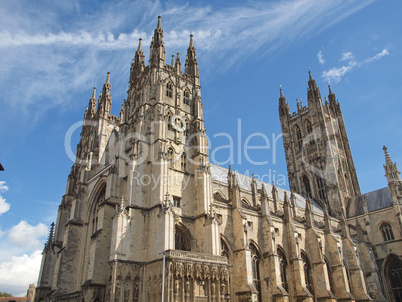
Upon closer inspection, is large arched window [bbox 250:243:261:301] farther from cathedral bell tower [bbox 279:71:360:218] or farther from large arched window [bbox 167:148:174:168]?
cathedral bell tower [bbox 279:71:360:218]

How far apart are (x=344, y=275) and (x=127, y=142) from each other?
27.7 meters

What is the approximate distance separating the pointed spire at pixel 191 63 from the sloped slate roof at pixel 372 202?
32.9 m

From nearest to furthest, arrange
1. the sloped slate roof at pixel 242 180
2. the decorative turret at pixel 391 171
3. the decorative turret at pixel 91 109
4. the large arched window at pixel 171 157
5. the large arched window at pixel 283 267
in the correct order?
1. the large arched window at pixel 171 157
2. the large arched window at pixel 283 267
3. the sloped slate roof at pixel 242 180
4. the decorative turret at pixel 91 109
5. the decorative turret at pixel 391 171

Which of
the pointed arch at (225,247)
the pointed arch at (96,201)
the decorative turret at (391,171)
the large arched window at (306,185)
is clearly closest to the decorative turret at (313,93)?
the large arched window at (306,185)

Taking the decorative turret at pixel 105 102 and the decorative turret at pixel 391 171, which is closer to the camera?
the decorative turret at pixel 105 102

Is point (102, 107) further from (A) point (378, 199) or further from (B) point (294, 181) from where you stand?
(A) point (378, 199)

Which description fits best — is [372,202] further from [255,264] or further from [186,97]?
[186,97]

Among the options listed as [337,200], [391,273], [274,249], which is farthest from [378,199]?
[274,249]

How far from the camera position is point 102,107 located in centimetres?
4525

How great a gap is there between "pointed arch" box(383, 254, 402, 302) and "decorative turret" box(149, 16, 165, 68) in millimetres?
39691

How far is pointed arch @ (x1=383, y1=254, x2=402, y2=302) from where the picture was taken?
43375 mm

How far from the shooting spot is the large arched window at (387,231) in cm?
4753

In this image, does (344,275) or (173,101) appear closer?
(173,101)

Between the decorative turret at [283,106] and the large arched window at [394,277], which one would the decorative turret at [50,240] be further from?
the decorative turret at [283,106]
